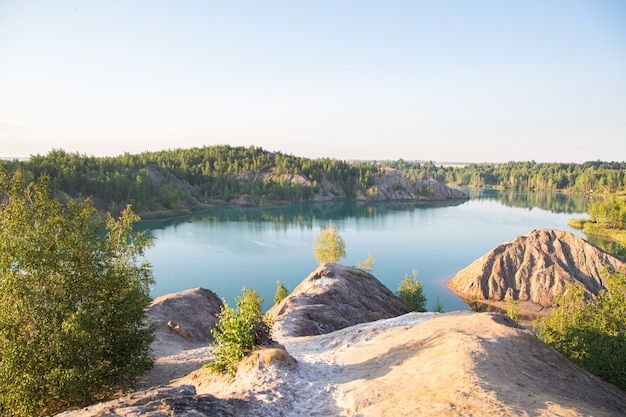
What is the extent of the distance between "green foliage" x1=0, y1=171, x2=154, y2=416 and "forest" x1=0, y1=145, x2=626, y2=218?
A: 238 feet

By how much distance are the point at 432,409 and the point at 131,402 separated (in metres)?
8.28

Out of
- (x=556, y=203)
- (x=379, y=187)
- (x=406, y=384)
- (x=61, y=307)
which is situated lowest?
(x=556, y=203)

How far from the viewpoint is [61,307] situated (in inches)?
514

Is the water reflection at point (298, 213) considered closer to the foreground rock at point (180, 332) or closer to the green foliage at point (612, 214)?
the green foliage at point (612, 214)

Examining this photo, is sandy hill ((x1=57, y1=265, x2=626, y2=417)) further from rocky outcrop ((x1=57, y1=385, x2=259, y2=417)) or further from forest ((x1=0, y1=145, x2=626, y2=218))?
forest ((x1=0, y1=145, x2=626, y2=218))

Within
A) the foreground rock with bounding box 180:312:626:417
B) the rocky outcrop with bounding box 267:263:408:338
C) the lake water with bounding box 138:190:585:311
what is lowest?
the lake water with bounding box 138:190:585:311

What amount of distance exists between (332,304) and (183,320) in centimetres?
1141

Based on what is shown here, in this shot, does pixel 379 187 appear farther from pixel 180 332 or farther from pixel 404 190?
pixel 180 332

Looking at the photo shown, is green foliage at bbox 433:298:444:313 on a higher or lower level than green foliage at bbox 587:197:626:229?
lower

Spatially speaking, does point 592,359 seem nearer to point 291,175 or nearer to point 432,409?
point 432,409

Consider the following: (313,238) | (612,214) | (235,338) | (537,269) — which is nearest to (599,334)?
(235,338)

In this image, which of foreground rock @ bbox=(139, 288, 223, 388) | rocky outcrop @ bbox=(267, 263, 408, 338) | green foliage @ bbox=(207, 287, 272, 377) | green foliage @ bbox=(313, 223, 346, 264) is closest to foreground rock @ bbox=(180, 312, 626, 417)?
green foliage @ bbox=(207, 287, 272, 377)

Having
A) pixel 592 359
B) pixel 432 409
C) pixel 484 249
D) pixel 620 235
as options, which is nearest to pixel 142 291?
pixel 432 409

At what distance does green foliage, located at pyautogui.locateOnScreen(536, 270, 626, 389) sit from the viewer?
680 inches
